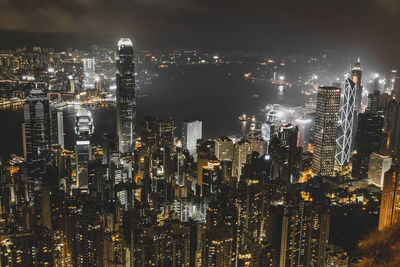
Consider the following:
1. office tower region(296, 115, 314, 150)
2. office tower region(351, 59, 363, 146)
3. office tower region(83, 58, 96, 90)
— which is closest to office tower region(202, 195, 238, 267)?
office tower region(296, 115, 314, 150)

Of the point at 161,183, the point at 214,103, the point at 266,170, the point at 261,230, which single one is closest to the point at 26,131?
the point at 161,183

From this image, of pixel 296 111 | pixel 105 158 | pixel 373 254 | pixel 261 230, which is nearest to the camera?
pixel 373 254

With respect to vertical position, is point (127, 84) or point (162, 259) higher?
point (127, 84)

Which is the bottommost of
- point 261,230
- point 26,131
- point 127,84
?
point 261,230

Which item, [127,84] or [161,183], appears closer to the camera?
[161,183]

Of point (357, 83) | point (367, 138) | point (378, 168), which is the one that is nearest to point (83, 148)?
point (378, 168)

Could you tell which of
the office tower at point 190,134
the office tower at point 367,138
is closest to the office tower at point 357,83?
the office tower at point 367,138

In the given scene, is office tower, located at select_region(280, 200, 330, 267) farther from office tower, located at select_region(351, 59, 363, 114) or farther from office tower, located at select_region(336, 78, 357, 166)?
office tower, located at select_region(351, 59, 363, 114)

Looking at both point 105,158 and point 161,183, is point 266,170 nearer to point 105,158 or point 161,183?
point 161,183
